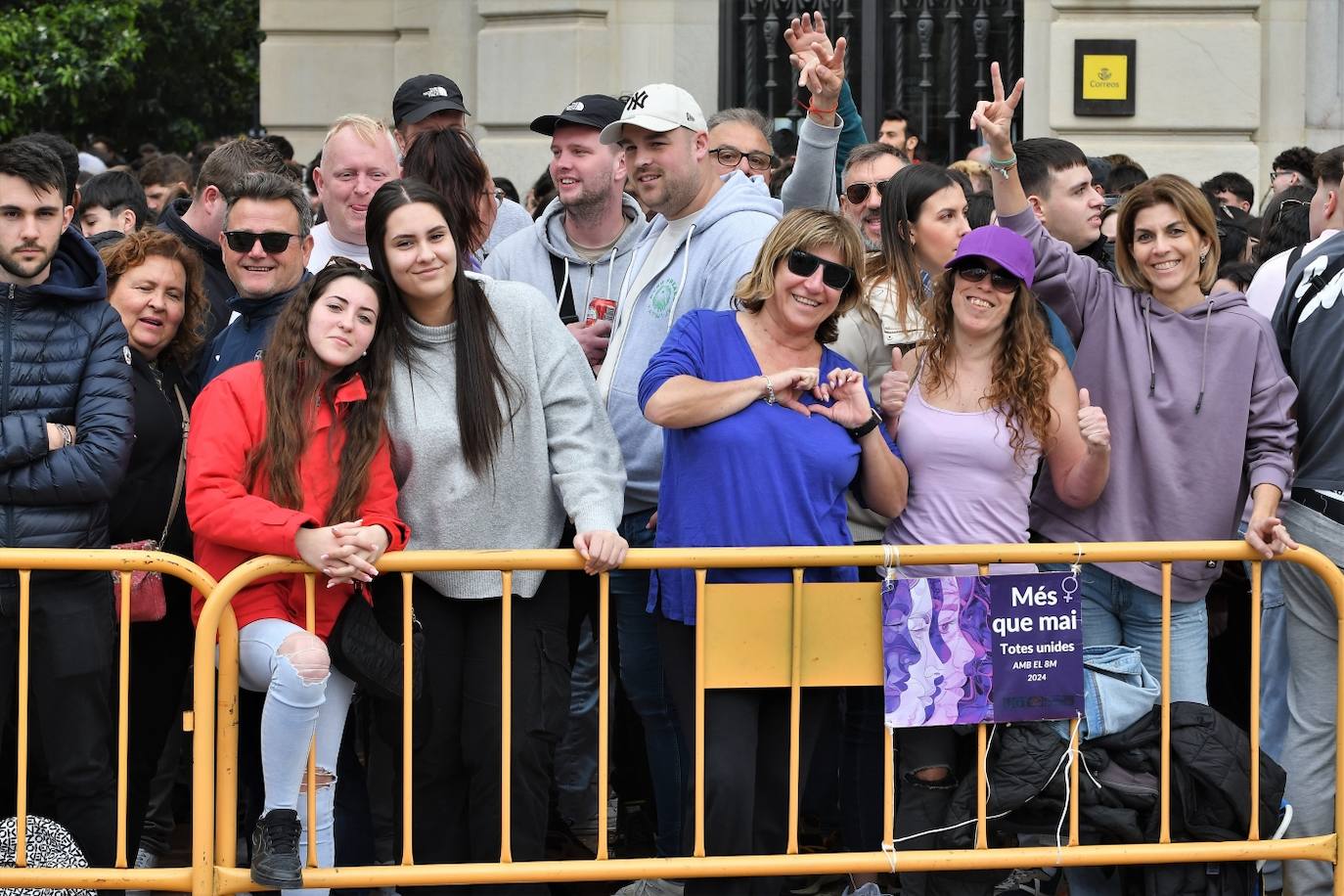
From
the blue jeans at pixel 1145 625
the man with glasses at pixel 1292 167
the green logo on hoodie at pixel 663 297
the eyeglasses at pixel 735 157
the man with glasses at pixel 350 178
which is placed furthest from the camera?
A: the man with glasses at pixel 1292 167

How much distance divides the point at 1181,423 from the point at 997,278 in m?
0.71

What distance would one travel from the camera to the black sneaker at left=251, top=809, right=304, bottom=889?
15.8 feet

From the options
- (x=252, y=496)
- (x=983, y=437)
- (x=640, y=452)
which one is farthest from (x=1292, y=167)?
(x=252, y=496)

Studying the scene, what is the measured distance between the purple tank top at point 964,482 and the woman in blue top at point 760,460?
0.34 ft

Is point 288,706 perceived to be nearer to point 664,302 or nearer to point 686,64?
point 664,302

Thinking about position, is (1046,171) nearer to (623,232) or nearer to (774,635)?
(623,232)

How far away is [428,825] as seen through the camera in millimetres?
5223

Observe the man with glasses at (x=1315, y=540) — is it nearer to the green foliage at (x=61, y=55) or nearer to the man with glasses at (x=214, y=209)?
the man with glasses at (x=214, y=209)

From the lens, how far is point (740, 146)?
25.2 feet

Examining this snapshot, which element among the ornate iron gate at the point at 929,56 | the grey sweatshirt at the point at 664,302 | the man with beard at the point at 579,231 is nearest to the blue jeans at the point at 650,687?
the grey sweatshirt at the point at 664,302

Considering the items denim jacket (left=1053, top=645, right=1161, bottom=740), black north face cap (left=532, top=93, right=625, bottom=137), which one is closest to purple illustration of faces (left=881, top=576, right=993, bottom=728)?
denim jacket (left=1053, top=645, right=1161, bottom=740)

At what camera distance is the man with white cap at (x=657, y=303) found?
5750 mm

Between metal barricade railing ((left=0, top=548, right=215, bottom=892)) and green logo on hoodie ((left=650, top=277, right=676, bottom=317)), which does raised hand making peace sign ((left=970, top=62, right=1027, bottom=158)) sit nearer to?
green logo on hoodie ((left=650, top=277, right=676, bottom=317))

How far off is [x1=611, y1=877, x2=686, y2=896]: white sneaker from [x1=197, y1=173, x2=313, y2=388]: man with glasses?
2099mm
